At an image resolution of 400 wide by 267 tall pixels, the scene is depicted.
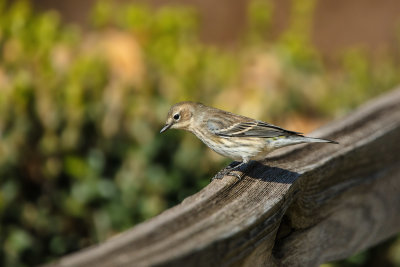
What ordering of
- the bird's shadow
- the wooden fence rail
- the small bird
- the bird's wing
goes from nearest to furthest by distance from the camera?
the wooden fence rail < the bird's shadow < the small bird < the bird's wing

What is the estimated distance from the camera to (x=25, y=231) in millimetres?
3531

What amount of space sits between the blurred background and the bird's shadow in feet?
4.54

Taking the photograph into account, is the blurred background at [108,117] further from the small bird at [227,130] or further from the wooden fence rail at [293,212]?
the wooden fence rail at [293,212]

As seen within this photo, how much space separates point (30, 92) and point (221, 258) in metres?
2.45

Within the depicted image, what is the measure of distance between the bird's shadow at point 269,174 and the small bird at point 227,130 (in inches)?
39.1

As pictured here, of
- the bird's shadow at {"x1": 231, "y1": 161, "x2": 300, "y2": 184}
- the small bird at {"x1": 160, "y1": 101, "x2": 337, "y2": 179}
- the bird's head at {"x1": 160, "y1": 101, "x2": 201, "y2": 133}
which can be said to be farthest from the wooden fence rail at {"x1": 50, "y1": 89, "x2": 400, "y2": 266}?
the bird's head at {"x1": 160, "y1": 101, "x2": 201, "y2": 133}

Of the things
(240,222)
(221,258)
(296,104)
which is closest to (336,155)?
(240,222)

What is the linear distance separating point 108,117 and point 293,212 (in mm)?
1945

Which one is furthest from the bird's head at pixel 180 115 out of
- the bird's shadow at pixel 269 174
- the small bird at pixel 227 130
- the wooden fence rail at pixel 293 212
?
the bird's shadow at pixel 269 174

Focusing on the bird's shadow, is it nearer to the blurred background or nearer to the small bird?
the small bird

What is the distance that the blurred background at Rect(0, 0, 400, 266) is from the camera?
3.56 meters

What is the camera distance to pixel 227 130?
3.67m

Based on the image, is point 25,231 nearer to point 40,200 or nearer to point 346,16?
point 40,200

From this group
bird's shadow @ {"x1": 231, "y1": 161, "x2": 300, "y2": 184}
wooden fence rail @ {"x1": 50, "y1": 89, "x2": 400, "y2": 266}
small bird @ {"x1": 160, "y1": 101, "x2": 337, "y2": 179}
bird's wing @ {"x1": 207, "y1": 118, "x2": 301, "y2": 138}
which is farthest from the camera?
bird's wing @ {"x1": 207, "y1": 118, "x2": 301, "y2": 138}
